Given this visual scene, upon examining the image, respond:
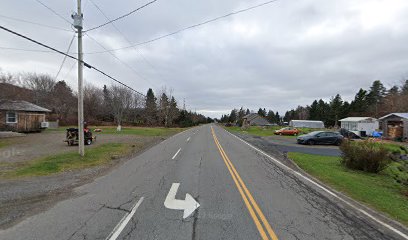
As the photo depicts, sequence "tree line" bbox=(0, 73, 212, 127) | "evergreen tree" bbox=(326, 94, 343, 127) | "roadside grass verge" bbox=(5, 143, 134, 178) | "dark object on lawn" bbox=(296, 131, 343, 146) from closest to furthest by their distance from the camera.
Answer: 1. "roadside grass verge" bbox=(5, 143, 134, 178)
2. "dark object on lawn" bbox=(296, 131, 343, 146)
3. "tree line" bbox=(0, 73, 212, 127)
4. "evergreen tree" bbox=(326, 94, 343, 127)

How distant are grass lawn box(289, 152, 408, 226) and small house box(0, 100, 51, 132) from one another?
1221 inches

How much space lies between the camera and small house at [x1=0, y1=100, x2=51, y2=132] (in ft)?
89.7

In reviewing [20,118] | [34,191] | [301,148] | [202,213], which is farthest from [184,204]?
[20,118]

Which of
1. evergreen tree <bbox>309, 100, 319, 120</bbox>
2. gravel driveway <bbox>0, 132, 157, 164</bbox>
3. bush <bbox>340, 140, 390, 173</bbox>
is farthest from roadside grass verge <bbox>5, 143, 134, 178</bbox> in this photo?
evergreen tree <bbox>309, 100, 319, 120</bbox>

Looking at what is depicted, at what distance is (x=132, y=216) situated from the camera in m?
4.89

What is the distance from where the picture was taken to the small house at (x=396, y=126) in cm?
2988

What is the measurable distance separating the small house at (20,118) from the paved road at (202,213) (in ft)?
89.6

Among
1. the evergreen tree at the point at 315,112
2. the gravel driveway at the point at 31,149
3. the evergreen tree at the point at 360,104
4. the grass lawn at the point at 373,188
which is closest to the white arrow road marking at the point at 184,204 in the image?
the grass lawn at the point at 373,188

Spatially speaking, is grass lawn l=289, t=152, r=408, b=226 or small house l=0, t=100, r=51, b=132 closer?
grass lawn l=289, t=152, r=408, b=226

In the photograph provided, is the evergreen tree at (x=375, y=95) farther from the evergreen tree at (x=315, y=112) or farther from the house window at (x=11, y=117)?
the house window at (x=11, y=117)

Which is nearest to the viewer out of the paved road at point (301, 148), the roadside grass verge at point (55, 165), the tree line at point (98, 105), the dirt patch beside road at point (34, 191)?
the dirt patch beside road at point (34, 191)

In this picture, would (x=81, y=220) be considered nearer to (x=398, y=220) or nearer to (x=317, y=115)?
(x=398, y=220)

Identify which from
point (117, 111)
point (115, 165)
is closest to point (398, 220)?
point (115, 165)

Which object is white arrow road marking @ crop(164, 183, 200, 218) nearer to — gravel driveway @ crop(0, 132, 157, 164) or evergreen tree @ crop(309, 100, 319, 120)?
gravel driveway @ crop(0, 132, 157, 164)
